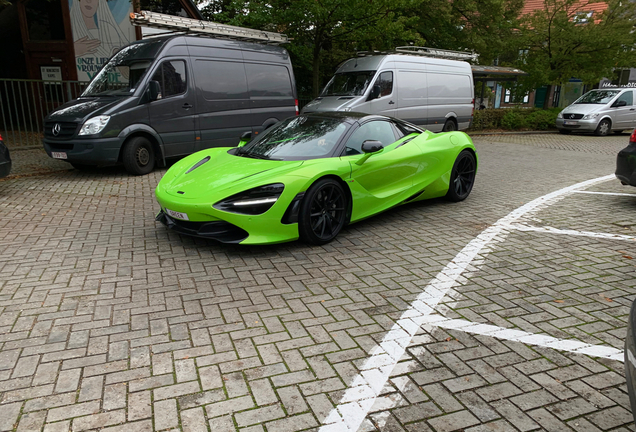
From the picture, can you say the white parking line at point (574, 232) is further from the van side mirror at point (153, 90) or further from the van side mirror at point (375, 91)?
the van side mirror at point (375, 91)

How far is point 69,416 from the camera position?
2.46 meters

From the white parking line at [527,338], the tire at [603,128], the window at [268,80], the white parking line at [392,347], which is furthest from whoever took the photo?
the tire at [603,128]

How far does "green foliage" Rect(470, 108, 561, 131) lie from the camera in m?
20.0

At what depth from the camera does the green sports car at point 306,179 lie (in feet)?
15.2

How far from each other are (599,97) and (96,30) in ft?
60.9

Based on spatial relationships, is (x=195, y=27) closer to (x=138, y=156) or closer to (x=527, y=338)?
(x=138, y=156)

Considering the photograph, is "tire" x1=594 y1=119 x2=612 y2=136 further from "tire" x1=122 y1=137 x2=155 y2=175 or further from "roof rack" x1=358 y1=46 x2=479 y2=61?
"tire" x1=122 y1=137 x2=155 y2=175

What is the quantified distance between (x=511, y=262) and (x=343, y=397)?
2.80m

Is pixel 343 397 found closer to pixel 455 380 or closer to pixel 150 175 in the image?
pixel 455 380

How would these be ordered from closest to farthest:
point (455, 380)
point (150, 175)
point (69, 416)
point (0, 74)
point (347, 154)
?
point (69, 416), point (455, 380), point (347, 154), point (150, 175), point (0, 74)

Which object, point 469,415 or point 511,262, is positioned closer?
point 469,415

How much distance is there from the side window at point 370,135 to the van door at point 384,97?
21.3 feet

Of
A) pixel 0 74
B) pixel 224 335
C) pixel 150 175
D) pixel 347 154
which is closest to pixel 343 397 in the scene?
pixel 224 335

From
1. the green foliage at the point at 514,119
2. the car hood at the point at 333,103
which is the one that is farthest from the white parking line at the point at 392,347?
the green foliage at the point at 514,119
